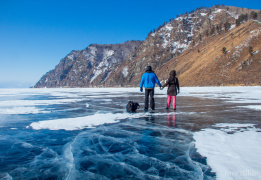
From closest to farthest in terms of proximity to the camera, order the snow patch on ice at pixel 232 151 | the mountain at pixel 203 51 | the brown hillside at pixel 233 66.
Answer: the snow patch on ice at pixel 232 151 → the brown hillside at pixel 233 66 → the mountain at pixel 203 51

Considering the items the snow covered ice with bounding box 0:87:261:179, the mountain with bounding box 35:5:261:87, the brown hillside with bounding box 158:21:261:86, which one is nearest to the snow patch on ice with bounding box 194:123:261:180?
the snow covered ice with bounding box 0:87:261:179

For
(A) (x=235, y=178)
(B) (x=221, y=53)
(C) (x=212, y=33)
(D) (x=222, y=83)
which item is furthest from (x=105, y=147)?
(C) (x=212, y=33)

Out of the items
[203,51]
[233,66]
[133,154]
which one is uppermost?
[203,51]

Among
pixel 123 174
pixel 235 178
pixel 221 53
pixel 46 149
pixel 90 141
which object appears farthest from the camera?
pixel 221 53

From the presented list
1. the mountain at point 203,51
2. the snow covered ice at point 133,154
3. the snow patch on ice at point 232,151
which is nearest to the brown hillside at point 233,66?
the mountain at point 203,51

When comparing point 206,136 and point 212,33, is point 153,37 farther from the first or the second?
point 206,136

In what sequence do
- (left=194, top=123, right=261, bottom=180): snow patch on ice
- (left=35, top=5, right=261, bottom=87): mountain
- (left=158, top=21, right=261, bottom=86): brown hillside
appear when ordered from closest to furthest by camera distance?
(left=194, top=123, right=261, bottom=180): snow patch on ice < (left=158, top=21, right=261, bottom=86): brown hillside < (left=35, top=5, right=261, bottom=87): mountain

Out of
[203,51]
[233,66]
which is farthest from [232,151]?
[203,51]

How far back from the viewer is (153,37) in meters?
173

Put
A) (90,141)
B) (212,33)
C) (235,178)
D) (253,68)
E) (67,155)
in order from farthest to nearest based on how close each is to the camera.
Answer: (212,33)
(253,68)
(90,141)
(67,155)
(235,178)

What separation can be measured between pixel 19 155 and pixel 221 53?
84702mm

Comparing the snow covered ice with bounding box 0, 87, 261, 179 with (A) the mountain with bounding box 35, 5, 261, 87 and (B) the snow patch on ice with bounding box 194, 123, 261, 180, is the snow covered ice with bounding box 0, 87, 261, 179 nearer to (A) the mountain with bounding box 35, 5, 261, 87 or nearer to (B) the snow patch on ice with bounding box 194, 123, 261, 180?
(B) the snow patch on ice with bounding box 194, 123, 261, 180

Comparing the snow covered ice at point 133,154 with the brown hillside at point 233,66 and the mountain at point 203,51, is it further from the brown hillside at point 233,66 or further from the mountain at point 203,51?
the mountain at point 203,51

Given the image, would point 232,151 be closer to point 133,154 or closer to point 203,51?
point 133,154
